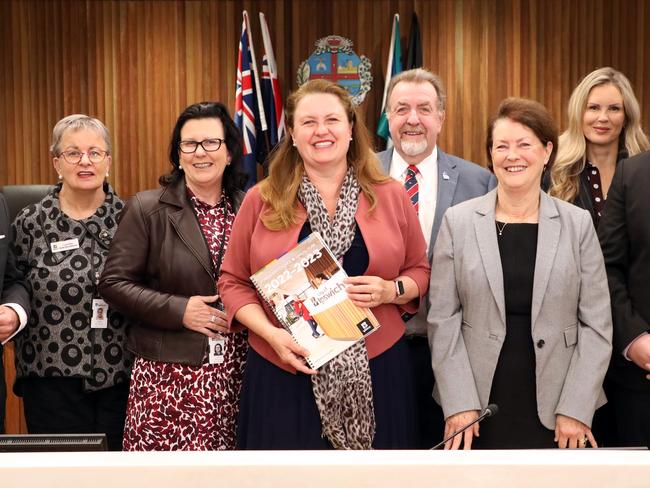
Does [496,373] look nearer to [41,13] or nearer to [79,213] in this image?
[79,213]

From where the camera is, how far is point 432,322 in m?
2.72

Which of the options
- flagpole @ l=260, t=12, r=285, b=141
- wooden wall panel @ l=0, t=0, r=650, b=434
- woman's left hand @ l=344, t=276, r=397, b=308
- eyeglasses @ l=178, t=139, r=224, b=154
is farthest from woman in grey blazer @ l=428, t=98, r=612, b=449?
wooden wall panel @ l=0, t=0, r=650, b=434

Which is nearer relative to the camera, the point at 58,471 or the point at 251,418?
the point at 58,471

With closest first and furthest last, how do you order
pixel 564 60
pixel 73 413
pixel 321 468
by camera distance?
pixel 321 468, pixel 73 413, pixel 564 60

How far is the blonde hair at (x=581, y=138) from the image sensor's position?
11.2ft

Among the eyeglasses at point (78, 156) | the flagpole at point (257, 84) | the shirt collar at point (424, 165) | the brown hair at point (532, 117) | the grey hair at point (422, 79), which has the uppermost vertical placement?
the flagpole at point (257, 84)

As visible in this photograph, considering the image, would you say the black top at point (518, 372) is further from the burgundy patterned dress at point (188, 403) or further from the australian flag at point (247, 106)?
the australian flag at point (247, 106)

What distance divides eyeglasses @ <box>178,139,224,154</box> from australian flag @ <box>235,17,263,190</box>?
113 inches

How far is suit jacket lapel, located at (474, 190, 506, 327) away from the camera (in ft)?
8.64

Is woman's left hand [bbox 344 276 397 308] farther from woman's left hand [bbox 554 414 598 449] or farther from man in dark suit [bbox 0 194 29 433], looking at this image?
man in dark suit [bbox 0 194 29 433]

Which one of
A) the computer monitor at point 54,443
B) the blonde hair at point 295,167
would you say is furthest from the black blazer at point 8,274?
the computer monitor at point 54,443

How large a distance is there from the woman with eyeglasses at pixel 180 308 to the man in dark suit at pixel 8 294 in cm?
34

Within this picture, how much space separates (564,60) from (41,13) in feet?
14.3

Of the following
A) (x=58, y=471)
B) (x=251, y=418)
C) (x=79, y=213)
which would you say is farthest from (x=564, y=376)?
(x=79, y=213)
